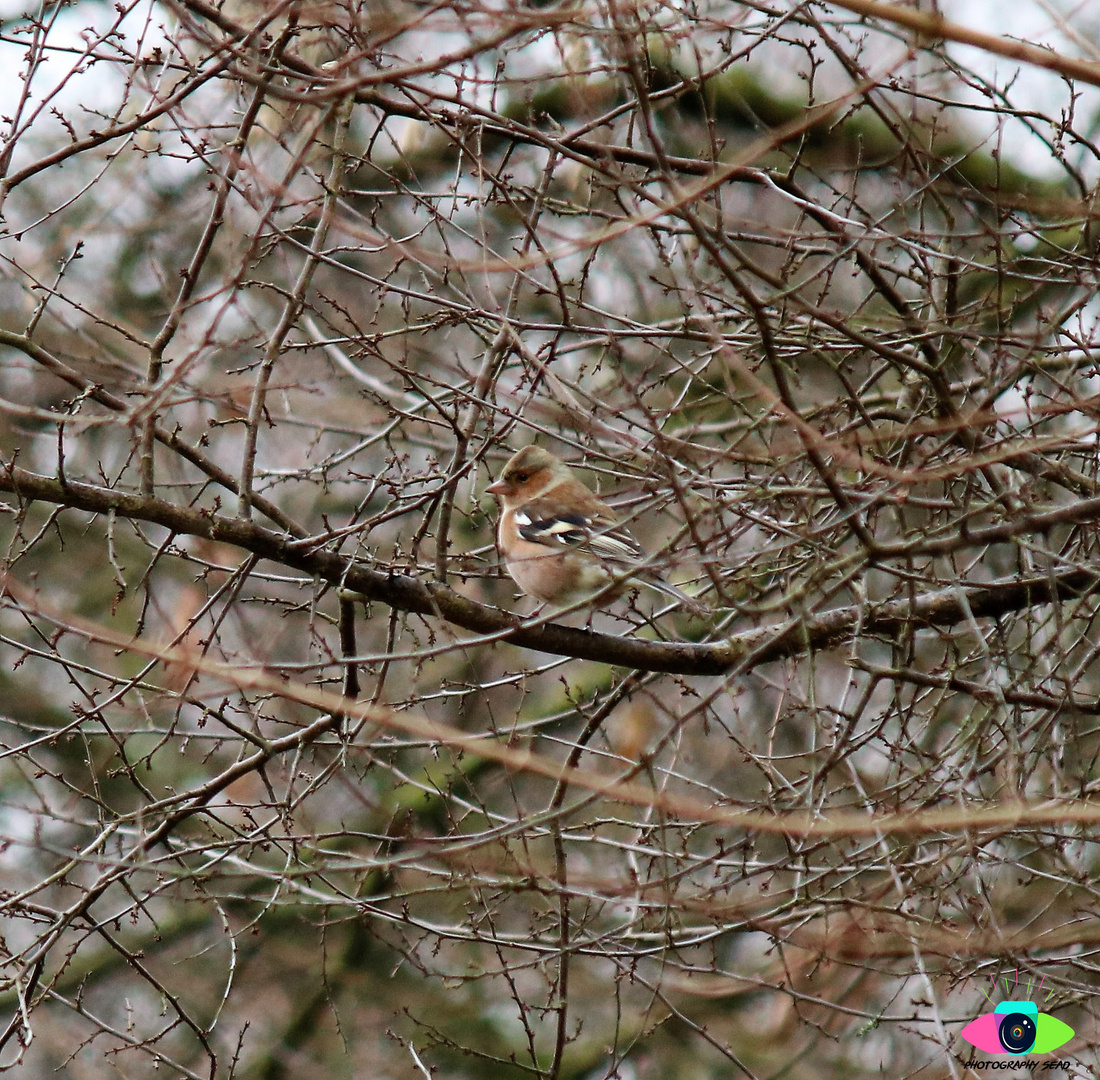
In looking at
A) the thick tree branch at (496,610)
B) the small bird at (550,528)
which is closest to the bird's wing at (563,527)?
the small bird at (550,528)

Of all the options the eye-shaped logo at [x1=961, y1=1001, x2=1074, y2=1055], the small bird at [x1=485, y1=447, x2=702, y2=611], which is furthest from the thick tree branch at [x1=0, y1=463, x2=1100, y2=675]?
the eye-shaped logo at [x1=961, y1=1001, x2=1074, y2=1055]

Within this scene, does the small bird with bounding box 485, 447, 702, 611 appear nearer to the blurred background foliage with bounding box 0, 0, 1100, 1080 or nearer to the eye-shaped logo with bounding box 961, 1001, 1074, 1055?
the blurred background foliage with bounding box 0, 0, 1100, 1080

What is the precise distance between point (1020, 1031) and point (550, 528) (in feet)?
10.7

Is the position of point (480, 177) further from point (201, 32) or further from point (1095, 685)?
point (1095, 685)

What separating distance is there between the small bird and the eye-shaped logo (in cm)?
255

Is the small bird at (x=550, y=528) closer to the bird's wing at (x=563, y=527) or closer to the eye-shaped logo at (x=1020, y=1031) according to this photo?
the bird's wing at (x=563, y=527)

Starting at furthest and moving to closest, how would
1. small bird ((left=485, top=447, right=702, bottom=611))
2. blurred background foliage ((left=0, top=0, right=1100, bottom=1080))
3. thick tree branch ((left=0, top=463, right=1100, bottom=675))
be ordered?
small bird ((left=485, top=447, right=702, bottom=611)) → thick tree branch ((left=0, top=463, right=1100, bottom=675)) → blurred background foliage ((left=0, top=0, right=1100, bottom=1080))

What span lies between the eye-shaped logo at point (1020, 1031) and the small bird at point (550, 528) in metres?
2.55

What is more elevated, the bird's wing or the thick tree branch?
the bird's wing

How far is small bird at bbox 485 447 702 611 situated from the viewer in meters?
6.50

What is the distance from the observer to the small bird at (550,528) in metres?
6.50

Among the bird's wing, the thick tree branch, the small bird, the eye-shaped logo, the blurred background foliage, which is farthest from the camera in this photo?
the small bird

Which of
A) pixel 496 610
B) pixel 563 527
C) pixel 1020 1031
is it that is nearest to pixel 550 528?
pixel 563 527

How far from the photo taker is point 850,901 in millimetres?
3727
